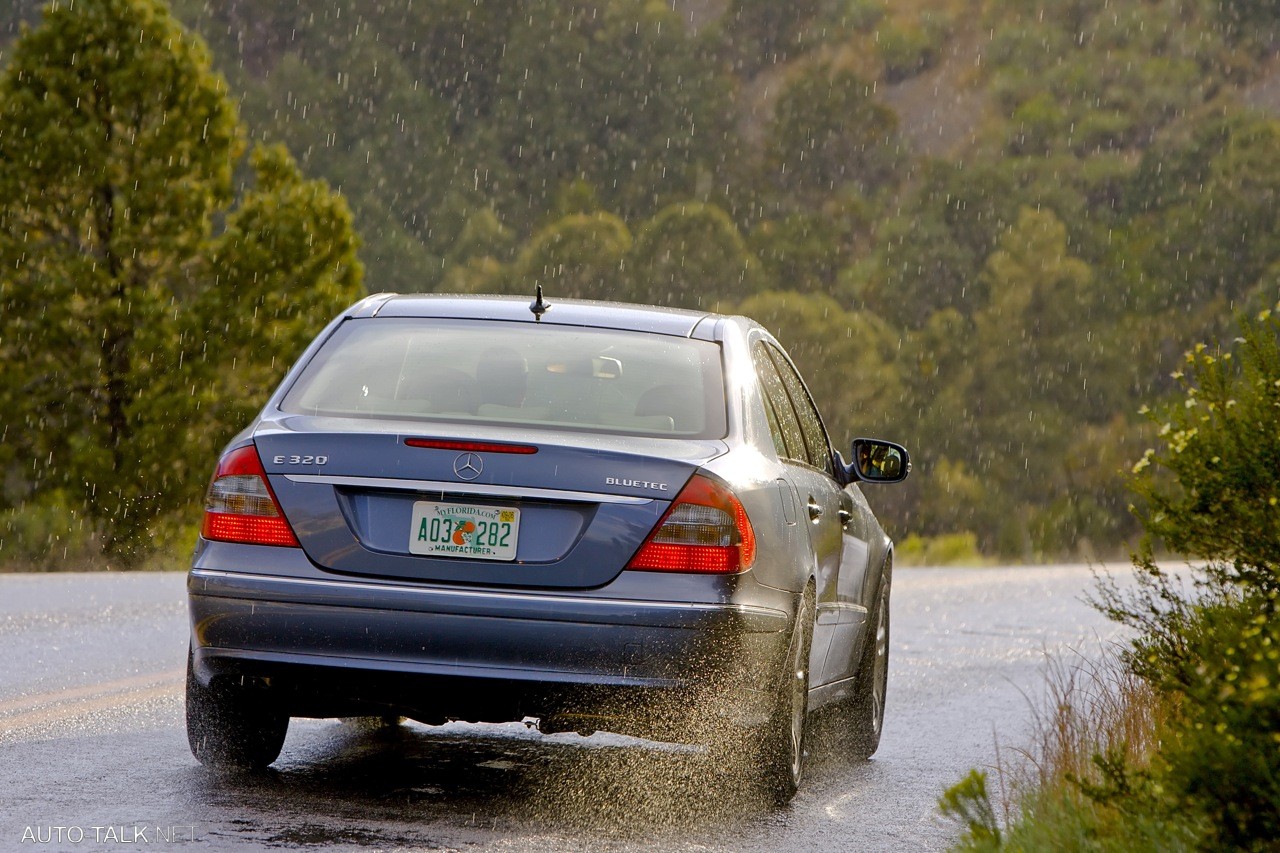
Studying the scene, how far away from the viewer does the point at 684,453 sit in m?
6.46

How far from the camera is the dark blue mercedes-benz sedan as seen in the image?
6.13 meters

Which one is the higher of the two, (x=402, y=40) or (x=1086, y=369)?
(x=402, y=40)

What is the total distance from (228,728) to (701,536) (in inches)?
69.6

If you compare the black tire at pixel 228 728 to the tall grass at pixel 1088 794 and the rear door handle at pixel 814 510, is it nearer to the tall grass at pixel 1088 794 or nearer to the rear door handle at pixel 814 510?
the rear door handle at pixel 814 510

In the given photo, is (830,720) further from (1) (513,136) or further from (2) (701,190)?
(1) (513,136)

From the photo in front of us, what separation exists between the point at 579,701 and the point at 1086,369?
55.2 m

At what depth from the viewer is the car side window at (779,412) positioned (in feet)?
24.2

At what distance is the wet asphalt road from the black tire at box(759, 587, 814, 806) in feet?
0.41

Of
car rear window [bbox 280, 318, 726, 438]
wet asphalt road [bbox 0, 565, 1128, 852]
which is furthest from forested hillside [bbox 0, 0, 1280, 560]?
car rear window [bbox 280, 318, 726, 438]

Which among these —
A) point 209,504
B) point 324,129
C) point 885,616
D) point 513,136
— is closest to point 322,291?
point 885,616

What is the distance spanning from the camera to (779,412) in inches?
300

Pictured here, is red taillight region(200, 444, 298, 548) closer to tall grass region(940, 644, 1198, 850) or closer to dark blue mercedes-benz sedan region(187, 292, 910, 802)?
dark blue mercedes-benz sedan region(187, 292, 910, 802)

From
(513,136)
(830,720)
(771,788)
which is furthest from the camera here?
(513,136)

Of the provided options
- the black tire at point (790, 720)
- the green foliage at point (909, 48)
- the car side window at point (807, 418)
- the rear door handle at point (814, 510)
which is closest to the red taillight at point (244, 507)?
the black tire at point (790, 720)
